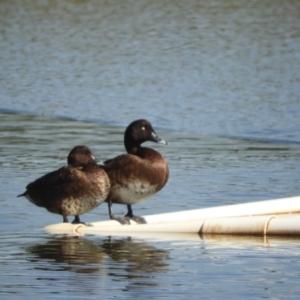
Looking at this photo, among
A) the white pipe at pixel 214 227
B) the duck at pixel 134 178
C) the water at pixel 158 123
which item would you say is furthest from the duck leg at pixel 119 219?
the water at pixel 158 123

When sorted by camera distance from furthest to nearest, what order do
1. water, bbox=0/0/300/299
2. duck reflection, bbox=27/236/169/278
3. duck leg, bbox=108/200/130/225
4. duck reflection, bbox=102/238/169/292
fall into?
duck leg, bbox=108/200/130/225
duck reflection, bbox=27/236/169/278
water, bbox=0/0/300/299
duck reflection, bbox=102/238/169/292

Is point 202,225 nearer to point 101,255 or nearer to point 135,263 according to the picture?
point 101,255

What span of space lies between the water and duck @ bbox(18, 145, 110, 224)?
0.28m

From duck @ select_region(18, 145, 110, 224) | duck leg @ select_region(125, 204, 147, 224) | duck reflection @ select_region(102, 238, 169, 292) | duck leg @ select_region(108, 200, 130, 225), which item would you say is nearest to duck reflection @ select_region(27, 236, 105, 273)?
duck reflection @ select_region(102, 238, 169, 292)

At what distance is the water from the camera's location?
7.89 meters

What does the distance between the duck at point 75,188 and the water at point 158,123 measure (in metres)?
0.28

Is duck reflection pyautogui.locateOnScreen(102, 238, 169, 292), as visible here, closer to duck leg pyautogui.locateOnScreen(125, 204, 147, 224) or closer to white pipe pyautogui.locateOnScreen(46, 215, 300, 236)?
white pipe pyautogui.locateOnScreen(46, 215, 300, 236)

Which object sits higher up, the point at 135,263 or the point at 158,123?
the point at 158,123

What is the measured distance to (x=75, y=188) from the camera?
9422 millimetres

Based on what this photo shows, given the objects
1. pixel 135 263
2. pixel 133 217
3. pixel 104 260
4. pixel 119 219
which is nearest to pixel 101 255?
pixel 104 260

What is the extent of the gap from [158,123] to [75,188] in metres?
7.48

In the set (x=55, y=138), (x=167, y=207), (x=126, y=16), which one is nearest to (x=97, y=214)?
(x=167, y=207)

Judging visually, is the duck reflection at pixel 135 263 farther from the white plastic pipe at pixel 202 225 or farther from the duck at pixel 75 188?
the duck at pixel 75 188

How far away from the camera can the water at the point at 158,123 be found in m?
7.89
